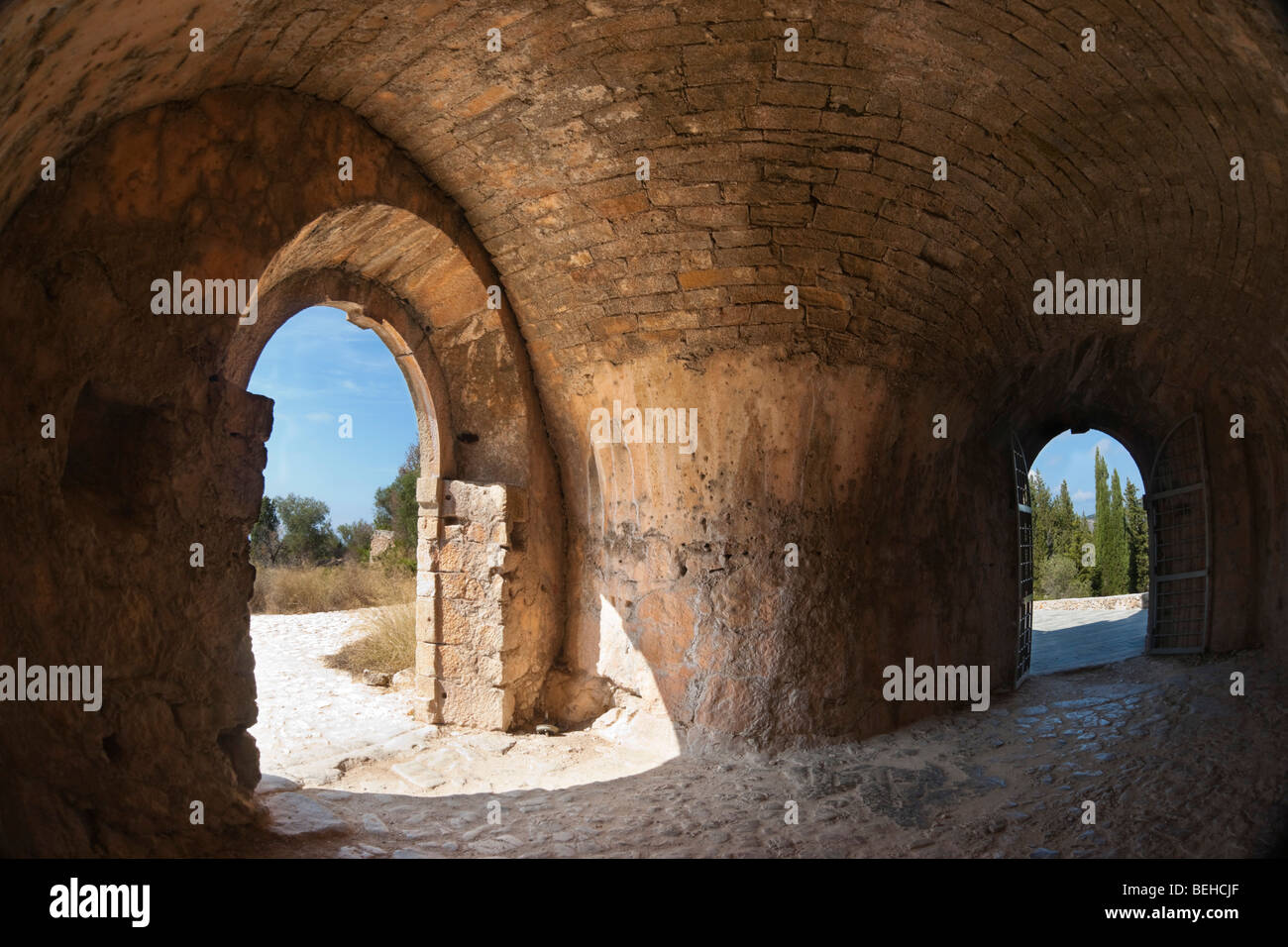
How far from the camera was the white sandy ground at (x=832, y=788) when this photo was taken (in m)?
3.40

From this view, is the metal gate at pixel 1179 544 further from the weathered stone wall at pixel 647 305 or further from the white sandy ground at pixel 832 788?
the white sandy ground at pixel 832 788

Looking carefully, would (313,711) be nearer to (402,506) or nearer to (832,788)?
(832,788)

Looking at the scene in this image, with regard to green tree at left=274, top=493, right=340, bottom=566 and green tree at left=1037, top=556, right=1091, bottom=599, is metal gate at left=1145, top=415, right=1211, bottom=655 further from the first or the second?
green tree at left=274, top=493, right=340, bottom=566

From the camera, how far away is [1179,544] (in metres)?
7.14

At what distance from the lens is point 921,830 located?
3570 mm

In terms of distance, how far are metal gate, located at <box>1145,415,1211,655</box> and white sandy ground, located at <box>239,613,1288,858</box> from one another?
113cm

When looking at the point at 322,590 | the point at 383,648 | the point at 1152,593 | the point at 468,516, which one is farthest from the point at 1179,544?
the point at 322,590

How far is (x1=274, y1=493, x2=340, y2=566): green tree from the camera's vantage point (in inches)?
797

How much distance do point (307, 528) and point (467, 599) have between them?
56.4ft

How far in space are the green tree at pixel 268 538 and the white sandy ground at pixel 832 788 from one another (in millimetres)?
13888

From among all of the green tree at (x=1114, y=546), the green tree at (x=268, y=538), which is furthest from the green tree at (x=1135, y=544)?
the green tree at (x=268, y=538)

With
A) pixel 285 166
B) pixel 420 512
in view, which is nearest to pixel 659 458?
pixel 420 512

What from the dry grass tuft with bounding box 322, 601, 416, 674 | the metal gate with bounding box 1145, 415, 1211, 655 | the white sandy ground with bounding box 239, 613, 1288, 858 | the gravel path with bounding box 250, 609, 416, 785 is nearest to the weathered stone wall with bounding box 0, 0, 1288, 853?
the metal gate with bounding box 1145, 415, 1211, 655
